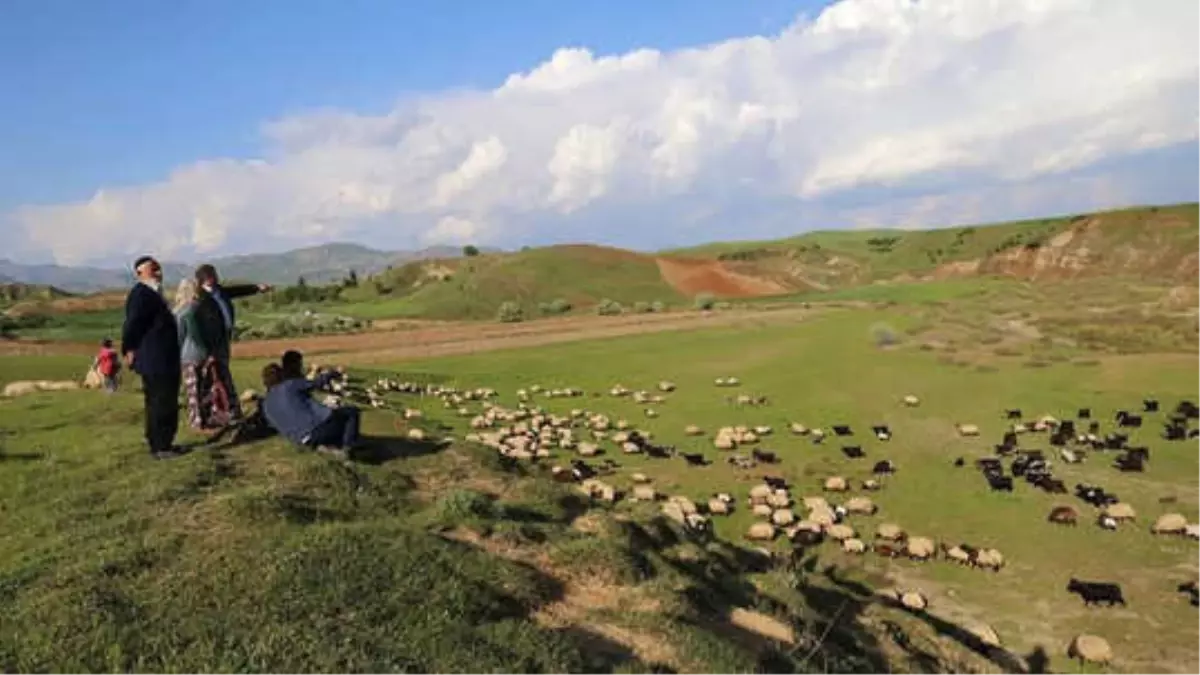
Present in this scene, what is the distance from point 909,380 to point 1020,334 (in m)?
13.5

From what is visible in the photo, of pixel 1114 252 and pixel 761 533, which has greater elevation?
pixel 1114 252

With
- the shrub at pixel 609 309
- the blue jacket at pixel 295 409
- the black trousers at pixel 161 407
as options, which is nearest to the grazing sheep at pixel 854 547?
the blue jacket at pixel 295 409

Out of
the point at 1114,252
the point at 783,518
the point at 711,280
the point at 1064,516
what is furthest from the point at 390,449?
the point at 1114,252

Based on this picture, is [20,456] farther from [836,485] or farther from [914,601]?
[836,485]

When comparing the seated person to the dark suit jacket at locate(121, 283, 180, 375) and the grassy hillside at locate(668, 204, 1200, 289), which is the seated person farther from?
the grassy hillside at locate(668, 204, 1200, 289)

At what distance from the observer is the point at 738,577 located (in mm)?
13484

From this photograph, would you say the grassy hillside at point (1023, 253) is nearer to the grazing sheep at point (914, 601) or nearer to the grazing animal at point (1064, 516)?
the grazing animal at point (1064, 516)

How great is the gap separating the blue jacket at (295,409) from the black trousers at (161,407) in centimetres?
152

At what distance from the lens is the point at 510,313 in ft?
253

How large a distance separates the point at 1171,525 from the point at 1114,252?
254 feet

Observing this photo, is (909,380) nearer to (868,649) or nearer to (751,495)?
(751,495)

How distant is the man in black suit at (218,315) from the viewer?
47.7ft

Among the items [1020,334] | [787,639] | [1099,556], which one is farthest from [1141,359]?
[787,639]

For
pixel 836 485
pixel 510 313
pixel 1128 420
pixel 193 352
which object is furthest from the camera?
pixel 510 313
